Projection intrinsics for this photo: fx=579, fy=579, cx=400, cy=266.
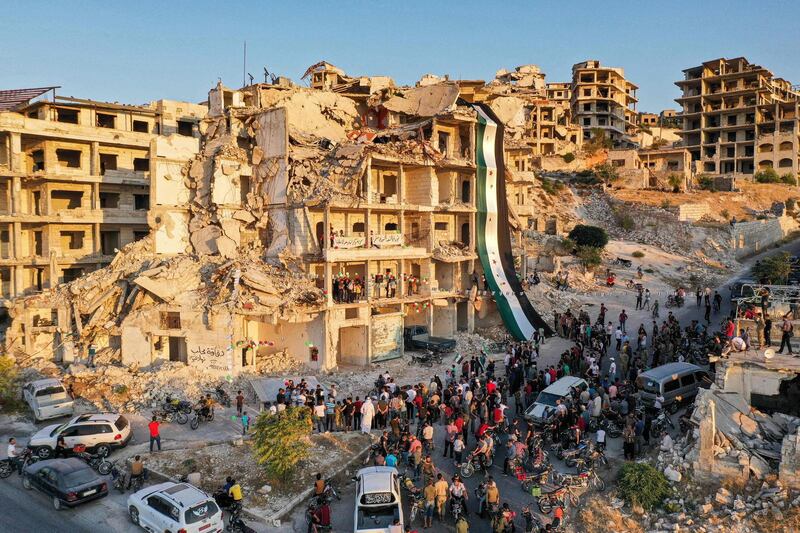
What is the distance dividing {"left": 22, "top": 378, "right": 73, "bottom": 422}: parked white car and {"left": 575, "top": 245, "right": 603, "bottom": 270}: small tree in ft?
123

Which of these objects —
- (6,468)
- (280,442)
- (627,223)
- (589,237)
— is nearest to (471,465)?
(280,442)

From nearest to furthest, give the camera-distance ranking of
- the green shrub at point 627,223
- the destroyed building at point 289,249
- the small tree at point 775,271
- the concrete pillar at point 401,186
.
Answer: the destroyed building at point 289,249, the concrete pillar at point 401,186, the small tree at point 775,271, the green shrub at point 627,223

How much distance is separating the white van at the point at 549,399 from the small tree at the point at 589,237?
29436 mm

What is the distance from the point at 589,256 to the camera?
4750 cm

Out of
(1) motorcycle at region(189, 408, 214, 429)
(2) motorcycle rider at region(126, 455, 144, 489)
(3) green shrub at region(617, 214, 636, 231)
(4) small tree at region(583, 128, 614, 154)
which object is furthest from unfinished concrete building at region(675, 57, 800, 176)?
(2) motorcycle rider at region(126, 455, 144, 489)

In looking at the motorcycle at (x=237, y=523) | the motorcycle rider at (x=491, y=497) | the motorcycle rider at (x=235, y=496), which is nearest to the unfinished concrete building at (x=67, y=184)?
the motorcycle rider at (x=235, y=496)

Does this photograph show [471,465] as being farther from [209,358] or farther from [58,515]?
[209,358]

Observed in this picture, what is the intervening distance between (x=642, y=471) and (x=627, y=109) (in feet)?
A: 305

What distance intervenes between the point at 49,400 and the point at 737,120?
90793 mm

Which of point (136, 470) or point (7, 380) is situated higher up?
point (7, 380)

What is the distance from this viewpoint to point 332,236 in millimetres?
31312

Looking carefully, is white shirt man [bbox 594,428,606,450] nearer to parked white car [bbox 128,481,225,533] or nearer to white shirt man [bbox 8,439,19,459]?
parked white car [bbox 128,481,225,533]

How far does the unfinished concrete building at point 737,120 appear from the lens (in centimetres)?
8006

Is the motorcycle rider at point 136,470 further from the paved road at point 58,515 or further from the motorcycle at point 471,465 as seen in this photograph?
the motorcycle at point 471,465
